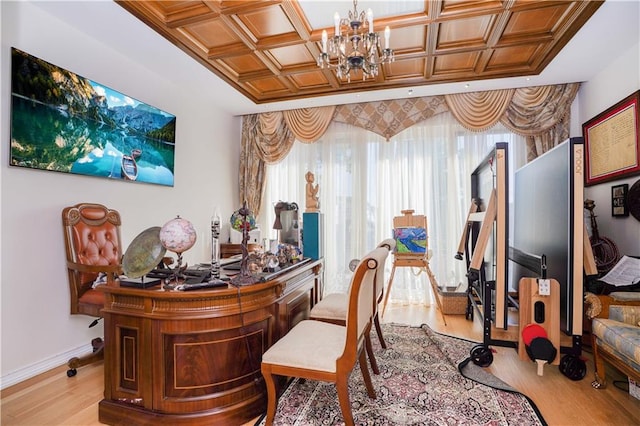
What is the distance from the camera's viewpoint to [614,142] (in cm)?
314

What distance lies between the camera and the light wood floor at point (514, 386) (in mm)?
1918

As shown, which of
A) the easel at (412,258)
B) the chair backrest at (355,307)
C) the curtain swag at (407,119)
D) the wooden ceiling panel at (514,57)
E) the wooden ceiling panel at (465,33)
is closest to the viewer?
the chair backrest at (355,307)

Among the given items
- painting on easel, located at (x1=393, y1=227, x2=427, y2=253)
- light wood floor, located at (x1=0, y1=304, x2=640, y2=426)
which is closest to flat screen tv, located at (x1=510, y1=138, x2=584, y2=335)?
light wood floor, located at (x1=0, y1=304, x2=640, y2=426)

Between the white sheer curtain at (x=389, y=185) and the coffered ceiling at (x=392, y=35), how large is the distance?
0.87m

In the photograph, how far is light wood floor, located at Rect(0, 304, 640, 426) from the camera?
192 cm

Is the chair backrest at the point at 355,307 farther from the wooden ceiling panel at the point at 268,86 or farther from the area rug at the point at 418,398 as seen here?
the wooden ceiling panel at the point at 268,86

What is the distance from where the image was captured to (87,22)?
2604 mm

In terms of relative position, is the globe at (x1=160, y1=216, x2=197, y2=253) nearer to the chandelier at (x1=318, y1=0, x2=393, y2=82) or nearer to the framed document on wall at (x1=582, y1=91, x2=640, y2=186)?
the chandelier at (x1=318, y1=0, x2=393, y2=82)

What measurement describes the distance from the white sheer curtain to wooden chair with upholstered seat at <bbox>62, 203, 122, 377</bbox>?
96.8 inches

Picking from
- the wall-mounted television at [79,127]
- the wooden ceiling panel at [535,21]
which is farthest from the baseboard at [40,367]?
the wooden ceiling panel at [535,21]

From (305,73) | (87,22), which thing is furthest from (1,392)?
(305,73)

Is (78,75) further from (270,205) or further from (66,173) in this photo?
(270,205)

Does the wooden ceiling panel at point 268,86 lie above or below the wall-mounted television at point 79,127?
above

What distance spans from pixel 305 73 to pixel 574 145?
2739 millimetres
